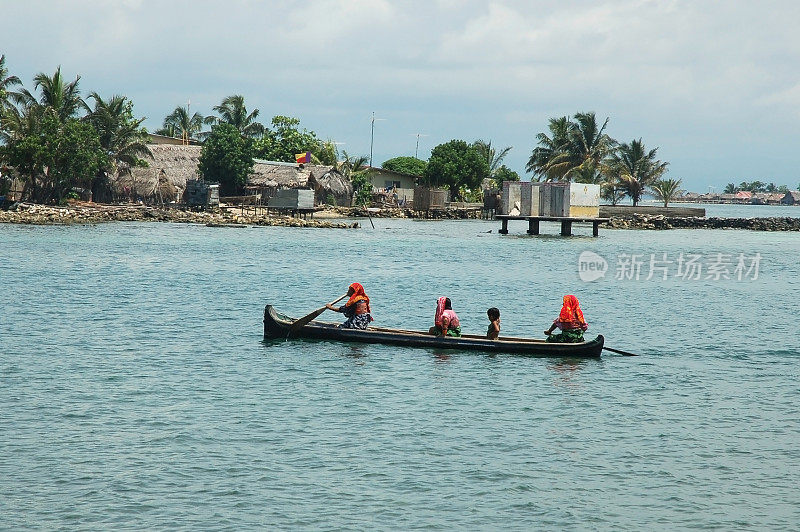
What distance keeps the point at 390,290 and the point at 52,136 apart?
3547 centimetres

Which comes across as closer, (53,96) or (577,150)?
(53,96)

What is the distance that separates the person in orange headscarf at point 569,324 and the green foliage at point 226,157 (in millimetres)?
59801

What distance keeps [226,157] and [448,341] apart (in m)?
59.3

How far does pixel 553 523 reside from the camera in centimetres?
1177

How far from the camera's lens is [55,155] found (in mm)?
63500

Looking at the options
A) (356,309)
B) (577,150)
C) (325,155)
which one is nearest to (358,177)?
(325,155)

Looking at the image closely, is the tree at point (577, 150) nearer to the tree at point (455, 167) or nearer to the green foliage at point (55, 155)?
the tree at point (455, 167)

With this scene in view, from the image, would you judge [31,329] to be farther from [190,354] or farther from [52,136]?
[52,136]

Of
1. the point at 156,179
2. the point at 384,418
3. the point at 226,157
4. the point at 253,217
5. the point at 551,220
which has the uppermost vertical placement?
the point at 226,157

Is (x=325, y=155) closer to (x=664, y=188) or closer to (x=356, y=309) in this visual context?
(x=664, y=188)

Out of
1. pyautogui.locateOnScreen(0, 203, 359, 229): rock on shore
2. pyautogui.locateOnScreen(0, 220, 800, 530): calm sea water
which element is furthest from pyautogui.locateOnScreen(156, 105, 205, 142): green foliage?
pyautogui.locateOnScreen(0, 220, 800, 530): calm sea water

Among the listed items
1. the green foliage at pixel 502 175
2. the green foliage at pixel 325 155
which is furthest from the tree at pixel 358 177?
the green foliage at pixel 502 175

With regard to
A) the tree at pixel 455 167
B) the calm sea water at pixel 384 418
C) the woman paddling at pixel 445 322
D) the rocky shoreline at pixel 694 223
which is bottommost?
the calm sea water at pixel 384 418

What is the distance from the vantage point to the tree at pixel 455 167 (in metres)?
96.4
